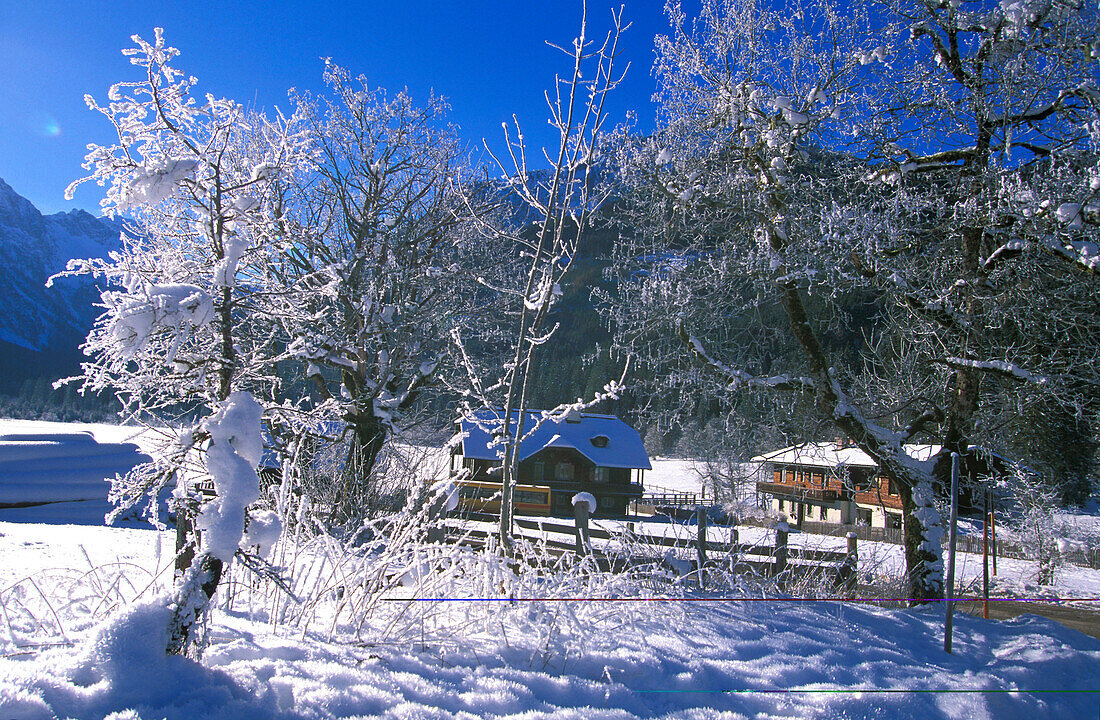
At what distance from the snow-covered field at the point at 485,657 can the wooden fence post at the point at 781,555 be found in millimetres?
1718

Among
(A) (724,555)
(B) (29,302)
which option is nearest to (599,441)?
(A) (724,555)

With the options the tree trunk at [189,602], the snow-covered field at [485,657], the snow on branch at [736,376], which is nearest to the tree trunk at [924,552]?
the snow on branch at [736,376]

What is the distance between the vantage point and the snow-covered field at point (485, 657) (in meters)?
1.94

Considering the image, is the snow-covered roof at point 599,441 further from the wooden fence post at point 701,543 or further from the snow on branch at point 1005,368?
the snow on branch at point 1005,368

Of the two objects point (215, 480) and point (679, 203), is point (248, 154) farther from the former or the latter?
point (215, 480)

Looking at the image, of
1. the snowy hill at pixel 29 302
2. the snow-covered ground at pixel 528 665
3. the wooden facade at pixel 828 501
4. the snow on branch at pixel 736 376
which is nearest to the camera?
the snow-covered ground at pixel 528 665

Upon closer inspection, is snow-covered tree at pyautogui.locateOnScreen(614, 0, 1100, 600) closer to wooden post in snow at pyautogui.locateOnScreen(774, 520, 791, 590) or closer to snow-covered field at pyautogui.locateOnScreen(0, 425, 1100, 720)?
wooden post in snow at pyautogui.locateOnScreen(774, 520, 791, 590)

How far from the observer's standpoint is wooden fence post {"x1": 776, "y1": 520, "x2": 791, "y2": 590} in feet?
21.1

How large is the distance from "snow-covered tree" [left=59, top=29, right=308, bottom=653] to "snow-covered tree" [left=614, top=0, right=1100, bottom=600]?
5.59 m

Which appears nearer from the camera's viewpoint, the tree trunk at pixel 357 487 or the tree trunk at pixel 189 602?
the tree trunk at pixel 189 602

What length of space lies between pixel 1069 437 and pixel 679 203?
20.6m

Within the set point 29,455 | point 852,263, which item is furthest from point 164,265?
point 29,455

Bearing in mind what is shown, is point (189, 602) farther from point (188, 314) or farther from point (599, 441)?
point (599, 441)

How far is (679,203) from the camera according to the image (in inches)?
310
